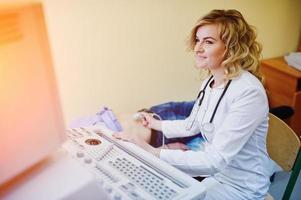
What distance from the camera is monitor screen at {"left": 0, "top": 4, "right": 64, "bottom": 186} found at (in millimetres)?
509

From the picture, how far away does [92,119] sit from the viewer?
1484 mm

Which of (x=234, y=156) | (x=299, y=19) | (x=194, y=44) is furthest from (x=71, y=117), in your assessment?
(x=299, y=19)

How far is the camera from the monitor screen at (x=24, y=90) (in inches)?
20.0

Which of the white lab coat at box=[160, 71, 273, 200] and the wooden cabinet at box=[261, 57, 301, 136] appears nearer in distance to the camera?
the white lab coat at box=[160, 71, 273, 200]

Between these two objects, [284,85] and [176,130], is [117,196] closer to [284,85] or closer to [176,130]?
[176,130]

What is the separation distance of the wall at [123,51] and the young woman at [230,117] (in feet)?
1.52

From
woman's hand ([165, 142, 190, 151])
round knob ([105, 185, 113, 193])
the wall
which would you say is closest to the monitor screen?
round knob ([105, 185, 113, 193])

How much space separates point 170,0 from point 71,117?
0.84 m

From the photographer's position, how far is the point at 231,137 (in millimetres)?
1144

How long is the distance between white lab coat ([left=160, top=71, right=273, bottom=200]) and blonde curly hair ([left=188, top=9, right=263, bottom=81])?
1.9 inches

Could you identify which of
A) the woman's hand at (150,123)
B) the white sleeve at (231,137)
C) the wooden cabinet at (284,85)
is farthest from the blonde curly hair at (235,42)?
the wooden cabinet at (284,85)

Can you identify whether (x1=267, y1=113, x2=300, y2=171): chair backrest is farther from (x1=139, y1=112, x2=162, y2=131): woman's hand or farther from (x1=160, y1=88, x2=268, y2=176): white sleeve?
(x1=139, y1=112, x2=162, y2=131): woman's hand

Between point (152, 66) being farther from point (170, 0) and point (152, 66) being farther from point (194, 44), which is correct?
point (194, 44)

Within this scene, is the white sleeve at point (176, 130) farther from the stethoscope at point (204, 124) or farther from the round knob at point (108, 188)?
the round knob at point (108, 188)
